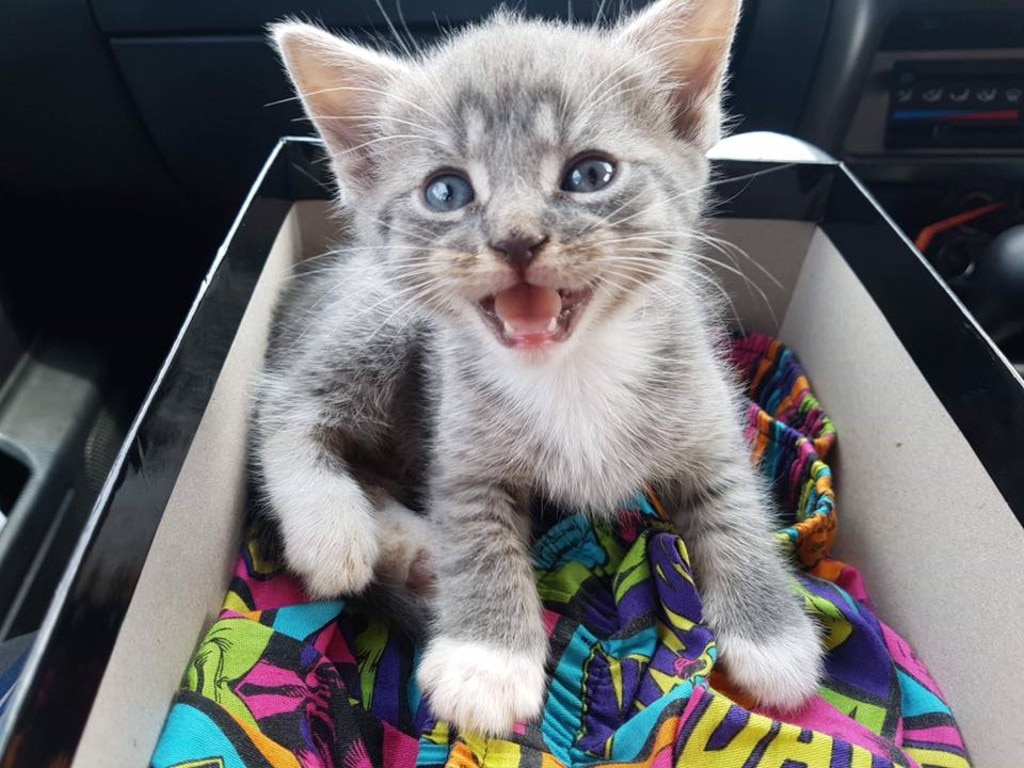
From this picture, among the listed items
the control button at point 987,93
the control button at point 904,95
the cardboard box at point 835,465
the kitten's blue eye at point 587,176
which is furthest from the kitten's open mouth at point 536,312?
the control button at point 987,93

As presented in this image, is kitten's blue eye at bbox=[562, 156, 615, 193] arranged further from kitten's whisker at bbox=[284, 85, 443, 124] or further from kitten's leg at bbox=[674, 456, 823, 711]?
kitten's leg at bbox=[674, 456, 823, 711]

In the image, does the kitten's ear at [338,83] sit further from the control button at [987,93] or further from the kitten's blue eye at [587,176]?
the control button at [987,93]

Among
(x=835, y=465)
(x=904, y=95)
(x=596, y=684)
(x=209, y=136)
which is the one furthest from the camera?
(x=209, y=136)

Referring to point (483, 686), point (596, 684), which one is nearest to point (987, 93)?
point (596, 684)

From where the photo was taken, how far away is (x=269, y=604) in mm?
1104

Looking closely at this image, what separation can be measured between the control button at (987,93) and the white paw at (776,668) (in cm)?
115

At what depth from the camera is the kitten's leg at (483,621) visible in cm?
94

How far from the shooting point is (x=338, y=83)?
105 centimetres

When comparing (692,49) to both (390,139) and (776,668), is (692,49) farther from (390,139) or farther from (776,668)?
Result: (776,668)

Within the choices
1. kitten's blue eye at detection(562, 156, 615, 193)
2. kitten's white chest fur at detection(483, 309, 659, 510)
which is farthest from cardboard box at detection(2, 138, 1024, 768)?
kitten's blue eye at detection(562, 156, 615, 193)

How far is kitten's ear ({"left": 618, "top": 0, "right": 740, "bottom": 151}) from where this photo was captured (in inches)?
38.6

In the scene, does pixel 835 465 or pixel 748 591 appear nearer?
pixel 748 591

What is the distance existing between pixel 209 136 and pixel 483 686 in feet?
4.11

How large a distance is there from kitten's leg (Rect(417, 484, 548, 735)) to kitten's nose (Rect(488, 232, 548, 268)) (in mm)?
422
